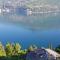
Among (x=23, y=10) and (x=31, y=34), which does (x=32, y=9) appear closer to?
(x=23, y=10)

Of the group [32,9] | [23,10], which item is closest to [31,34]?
[32,9]

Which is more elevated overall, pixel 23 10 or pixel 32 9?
pixel 32 9

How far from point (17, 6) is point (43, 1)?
232 inches

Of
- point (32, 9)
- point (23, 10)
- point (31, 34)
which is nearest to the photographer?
point (31, 34)

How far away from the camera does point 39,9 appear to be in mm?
41469

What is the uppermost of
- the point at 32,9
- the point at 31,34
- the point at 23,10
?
the point at 31,34

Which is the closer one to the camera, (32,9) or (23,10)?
(32,9)

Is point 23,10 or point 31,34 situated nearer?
point 31,34

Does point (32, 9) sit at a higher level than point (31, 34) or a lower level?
lower

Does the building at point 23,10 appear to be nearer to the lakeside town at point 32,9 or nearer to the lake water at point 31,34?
the lakeside town at point 32,9

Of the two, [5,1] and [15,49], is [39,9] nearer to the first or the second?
[5,1]

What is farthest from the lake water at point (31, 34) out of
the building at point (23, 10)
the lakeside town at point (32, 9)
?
the lakeside town at point (32, 9)

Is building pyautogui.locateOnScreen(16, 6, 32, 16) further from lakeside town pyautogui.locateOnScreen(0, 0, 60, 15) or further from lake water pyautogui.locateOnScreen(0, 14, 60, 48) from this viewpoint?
lake water pyautogui.locateOnScreen(0, 14, 60, 48)

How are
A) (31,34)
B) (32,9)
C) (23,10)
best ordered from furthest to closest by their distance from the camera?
(23,10) → (32,9) → (31,34)
